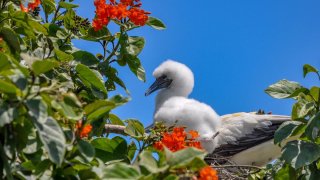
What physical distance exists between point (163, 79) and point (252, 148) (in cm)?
125

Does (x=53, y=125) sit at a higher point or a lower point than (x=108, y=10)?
lower

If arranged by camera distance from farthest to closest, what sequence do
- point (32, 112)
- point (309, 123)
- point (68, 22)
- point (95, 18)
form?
point (68, 22), point (95, 18), point (309, 123), point (32, 112)

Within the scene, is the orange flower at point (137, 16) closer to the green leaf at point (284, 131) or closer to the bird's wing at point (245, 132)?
the green leaf at point (284, 131)

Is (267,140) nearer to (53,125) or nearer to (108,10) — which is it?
(108,10)

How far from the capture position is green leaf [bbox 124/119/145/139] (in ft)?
11.0

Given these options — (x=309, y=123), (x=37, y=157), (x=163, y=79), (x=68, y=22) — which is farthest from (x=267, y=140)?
(x=37, y=157)

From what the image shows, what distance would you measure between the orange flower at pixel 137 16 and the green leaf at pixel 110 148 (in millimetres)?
928

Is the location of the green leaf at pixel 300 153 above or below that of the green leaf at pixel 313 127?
below

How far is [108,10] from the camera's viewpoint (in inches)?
145

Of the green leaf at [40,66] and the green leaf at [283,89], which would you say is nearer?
the green leaf at [40,66]

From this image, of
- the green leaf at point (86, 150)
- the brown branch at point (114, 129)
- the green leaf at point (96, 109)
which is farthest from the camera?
the brown branch at point (114, 129)

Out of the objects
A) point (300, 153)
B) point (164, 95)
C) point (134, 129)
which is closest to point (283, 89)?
point (300, 153)

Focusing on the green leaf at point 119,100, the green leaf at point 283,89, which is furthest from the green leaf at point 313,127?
the green leaf at point 119,100

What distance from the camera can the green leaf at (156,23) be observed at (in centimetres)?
390
